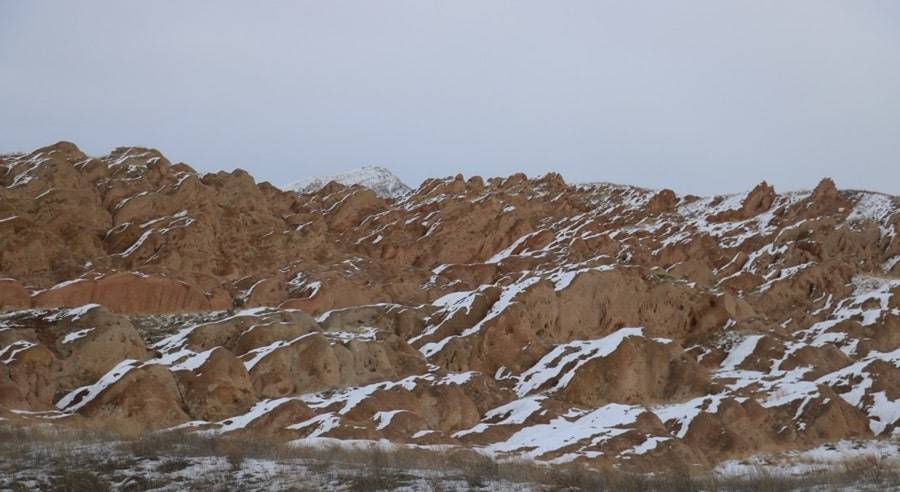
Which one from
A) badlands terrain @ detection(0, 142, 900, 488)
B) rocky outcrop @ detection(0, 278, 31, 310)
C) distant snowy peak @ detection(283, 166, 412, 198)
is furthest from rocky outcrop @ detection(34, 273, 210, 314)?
distant snowy peak @ detection(283, 166, 412, 198)

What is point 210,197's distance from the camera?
228 feet

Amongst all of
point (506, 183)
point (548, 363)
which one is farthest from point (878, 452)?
point (506, 183)

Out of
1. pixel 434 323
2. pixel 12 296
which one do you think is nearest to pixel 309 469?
pixel 434 323

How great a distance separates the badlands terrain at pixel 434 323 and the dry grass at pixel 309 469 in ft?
2.86

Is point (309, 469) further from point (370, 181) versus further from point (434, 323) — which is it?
point (370, 181)

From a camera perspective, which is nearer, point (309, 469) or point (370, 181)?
point (309, 469)

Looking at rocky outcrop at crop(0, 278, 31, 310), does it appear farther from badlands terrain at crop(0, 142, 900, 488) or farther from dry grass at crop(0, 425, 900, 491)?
dry grass at crop(0, 425, 900, 491)

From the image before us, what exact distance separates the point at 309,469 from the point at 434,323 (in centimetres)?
3168

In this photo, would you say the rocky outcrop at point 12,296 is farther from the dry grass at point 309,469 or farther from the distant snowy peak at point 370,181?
the distant snowy peak at point 370,181

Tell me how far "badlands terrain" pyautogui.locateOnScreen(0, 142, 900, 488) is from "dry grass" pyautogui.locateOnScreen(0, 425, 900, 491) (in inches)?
34.3

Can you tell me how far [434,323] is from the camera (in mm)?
48281

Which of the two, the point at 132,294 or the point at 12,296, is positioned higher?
the point at 12,296

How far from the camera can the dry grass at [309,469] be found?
15055 mm

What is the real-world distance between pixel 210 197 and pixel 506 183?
51721mm
